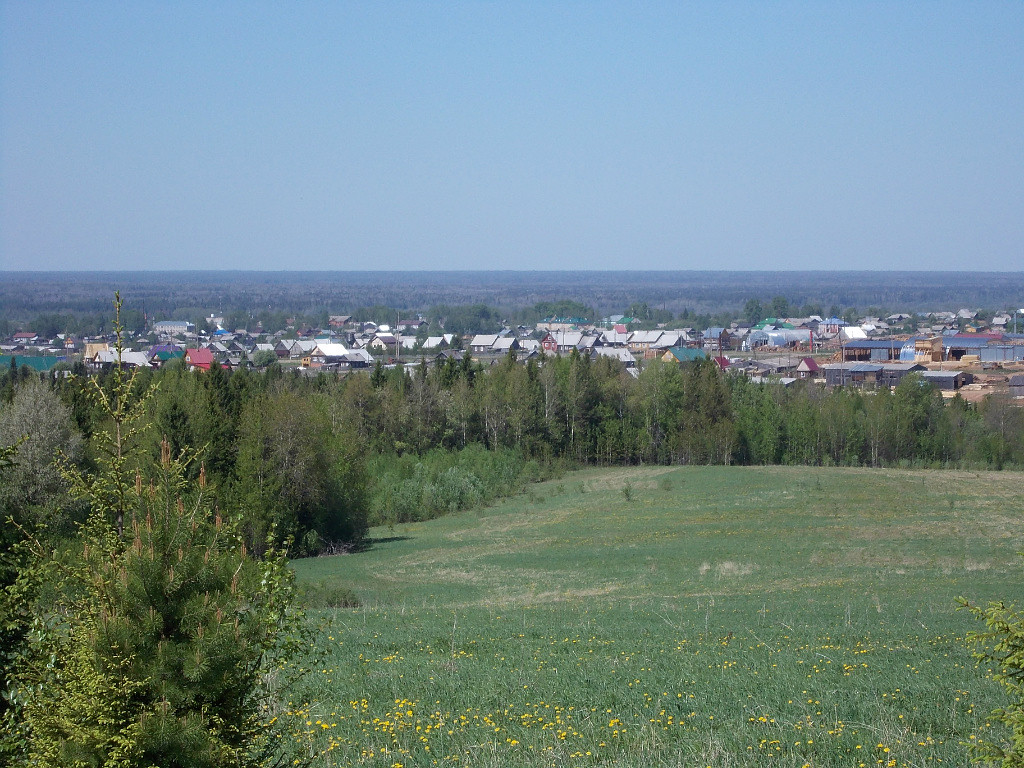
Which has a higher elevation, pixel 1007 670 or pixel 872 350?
pixel 1007 670

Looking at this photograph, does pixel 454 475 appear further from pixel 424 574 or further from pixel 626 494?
pixel 424 574

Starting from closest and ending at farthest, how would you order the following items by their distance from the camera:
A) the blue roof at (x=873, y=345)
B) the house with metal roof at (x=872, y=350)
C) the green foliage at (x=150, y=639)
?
the green foliage at (x=150, y=639)
the house with metal roof at (x=872, y=350)
the blue roof at (x=873, y=345)

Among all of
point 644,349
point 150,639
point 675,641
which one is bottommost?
point 644,349

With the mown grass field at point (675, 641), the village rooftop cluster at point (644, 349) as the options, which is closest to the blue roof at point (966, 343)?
the village rooftop cluster at point (644, 349)

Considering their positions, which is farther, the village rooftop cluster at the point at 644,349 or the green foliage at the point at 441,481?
the village rooftop cluster at the point at 644,349

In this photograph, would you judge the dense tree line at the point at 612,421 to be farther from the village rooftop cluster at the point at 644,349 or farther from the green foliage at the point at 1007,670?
the green foliage at the point at 1007,670

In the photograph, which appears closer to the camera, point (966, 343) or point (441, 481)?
point (441, 481)

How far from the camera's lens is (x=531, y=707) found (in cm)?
1123

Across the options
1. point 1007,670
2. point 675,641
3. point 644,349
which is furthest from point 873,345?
point 1007,670

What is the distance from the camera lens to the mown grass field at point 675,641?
9742 millimetres

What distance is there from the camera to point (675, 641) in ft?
53.4

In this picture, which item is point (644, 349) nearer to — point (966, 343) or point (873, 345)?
point (873, 345)

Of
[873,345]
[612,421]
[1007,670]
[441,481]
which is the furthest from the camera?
[873,345]

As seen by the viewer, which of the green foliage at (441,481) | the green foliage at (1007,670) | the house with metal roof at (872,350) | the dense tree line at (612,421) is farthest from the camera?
the house with metal roof at (872,350)
